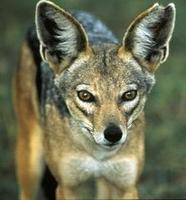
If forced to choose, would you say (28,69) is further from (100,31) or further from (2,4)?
(2,4)

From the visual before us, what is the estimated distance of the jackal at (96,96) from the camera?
283 inches

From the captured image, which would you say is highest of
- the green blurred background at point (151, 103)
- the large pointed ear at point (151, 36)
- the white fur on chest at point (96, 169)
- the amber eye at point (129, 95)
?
the large pointed ear at point (151, 36)

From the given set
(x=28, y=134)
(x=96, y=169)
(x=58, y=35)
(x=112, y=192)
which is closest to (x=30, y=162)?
(x=28, y=134)

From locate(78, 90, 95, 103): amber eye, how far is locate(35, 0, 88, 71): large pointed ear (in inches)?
17.7

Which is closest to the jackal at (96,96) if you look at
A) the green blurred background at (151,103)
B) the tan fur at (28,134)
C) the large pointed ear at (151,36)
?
the large pointed ear at (151,36)

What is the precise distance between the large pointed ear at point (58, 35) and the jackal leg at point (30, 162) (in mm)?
1559

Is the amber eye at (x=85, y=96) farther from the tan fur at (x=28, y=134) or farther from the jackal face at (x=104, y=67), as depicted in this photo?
the tan fur at (x=28, y=134)

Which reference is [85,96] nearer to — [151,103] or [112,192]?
[112,192]

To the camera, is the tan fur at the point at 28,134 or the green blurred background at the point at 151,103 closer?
the tan fur at the point at 28,134

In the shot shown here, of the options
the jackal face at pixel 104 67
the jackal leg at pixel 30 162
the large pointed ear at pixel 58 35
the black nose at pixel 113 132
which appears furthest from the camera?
the jackal leg at pixel 30 162

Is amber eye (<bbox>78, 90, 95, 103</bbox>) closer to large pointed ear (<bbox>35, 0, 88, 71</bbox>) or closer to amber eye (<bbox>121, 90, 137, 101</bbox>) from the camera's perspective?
amber eye (<bbox>121, 90, 137, 101</bbox>)

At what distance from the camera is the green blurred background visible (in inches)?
392

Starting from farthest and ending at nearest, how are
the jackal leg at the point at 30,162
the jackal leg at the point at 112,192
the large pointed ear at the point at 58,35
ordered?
the jackal leg at the point at 30,162, the jackal leg at the point at 112,192, the large pointed ear at the point at 58,35

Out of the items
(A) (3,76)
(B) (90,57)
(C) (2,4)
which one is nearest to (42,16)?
(B) (90,57)
